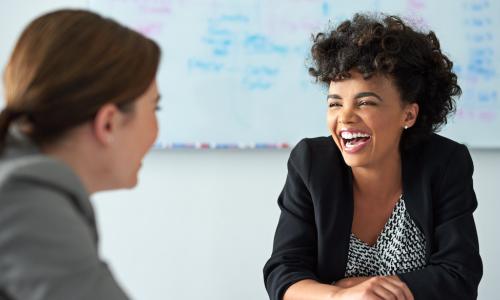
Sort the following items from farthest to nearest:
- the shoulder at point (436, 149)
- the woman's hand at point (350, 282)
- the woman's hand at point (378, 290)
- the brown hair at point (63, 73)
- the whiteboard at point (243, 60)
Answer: the whiteboard at point (243, 60)
the shoulder at point (436, 149)
the woman's hand at point (350, 282)
the woman's hand at point (378, 290)
the brown hair at point (63, 73)

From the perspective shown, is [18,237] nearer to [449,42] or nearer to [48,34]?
[48,34]

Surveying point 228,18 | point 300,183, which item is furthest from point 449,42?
point 300,183

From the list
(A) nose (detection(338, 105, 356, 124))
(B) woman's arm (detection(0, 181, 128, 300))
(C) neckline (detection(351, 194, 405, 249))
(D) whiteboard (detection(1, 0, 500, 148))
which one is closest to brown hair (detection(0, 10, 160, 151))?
(B) woman's arm (detection(0, 181, 128, 300))

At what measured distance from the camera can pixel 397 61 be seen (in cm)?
150

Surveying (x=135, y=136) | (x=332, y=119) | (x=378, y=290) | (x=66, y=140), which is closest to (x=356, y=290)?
(x=378, y=290)

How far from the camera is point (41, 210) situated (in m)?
0.70

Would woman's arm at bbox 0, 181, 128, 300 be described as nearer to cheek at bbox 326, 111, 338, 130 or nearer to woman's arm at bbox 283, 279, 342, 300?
woman's arm at bbox 283, 279, 342, 300

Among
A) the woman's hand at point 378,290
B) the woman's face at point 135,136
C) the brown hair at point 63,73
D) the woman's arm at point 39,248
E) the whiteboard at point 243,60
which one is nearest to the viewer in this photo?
the woman's arm at point 39,248

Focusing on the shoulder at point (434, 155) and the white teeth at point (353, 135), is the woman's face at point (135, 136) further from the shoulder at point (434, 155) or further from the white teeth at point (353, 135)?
the shoulder at point (434, 155)

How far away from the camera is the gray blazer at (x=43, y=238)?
69 cm

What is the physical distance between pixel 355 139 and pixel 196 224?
1.21m

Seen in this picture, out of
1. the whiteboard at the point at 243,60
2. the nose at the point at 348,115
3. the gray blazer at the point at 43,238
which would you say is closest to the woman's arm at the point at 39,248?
the gray blazer at the point at 43,238

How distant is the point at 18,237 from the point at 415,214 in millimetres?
1098

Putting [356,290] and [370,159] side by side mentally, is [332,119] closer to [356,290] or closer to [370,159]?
[370,159]
